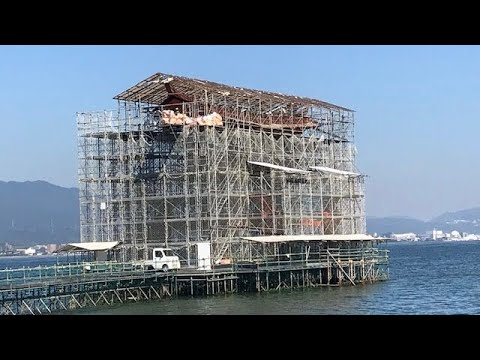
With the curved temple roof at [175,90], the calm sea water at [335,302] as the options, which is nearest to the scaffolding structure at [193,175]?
the curved temple roof at [175,90]

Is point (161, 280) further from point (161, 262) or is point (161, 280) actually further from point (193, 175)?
point (193, 175)

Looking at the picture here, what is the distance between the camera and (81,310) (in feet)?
111

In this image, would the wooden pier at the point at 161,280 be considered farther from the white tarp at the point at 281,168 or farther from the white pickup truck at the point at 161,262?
the white tarp at the point at 281,168

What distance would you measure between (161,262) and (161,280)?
1876mm

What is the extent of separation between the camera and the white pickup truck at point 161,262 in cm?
4044

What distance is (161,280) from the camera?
39.0 metres

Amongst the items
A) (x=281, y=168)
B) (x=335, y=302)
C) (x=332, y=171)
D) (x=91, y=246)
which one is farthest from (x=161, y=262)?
(x=332, y=171)

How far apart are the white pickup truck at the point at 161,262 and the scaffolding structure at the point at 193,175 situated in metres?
1.55

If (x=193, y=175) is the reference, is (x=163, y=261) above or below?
below

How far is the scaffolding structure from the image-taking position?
4353cm

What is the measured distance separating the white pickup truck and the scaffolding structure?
5.09 feet
